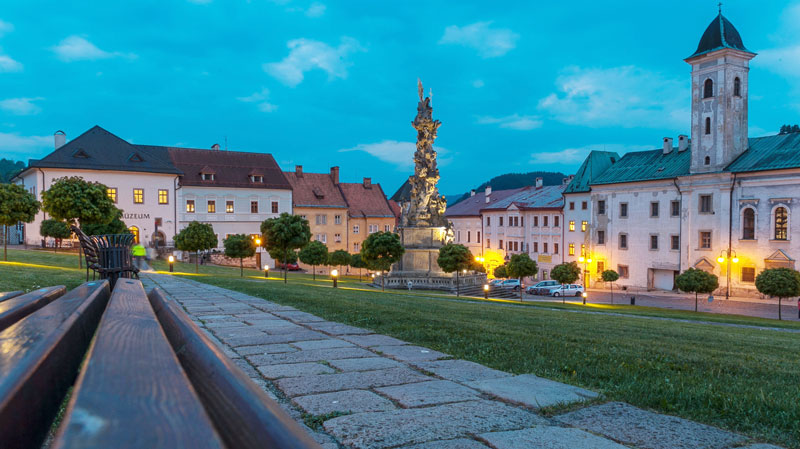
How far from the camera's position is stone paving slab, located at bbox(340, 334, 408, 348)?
635 centimetres

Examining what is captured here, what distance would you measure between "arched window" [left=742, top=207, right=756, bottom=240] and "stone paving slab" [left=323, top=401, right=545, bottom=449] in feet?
151

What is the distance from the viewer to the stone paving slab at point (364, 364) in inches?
197

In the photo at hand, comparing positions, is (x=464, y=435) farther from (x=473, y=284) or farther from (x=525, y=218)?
(x=525, y=218)

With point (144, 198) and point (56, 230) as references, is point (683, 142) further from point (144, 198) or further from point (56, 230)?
point (56, 230)

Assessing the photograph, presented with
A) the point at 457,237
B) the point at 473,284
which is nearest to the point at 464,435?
the point at 473,284

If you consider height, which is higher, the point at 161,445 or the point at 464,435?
the point at 161,445

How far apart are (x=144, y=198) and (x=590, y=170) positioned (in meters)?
45.6

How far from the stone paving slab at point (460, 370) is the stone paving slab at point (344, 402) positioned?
910 millimetres

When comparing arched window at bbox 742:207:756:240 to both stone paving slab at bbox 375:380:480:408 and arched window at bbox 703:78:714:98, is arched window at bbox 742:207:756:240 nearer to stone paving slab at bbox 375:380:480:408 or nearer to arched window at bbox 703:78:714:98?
arched window at bbox 703:78:714:98

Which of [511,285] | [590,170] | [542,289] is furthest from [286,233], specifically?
[590,170]

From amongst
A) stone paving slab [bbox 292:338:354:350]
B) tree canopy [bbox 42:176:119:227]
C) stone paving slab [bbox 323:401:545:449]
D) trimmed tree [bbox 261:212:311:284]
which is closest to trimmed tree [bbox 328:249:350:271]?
trimmed tree [bbox 261:212:311:284]

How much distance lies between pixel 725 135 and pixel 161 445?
166 feet

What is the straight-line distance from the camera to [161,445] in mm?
935

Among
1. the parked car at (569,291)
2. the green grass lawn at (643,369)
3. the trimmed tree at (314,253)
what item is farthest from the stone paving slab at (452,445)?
the parked car at (569,291)
